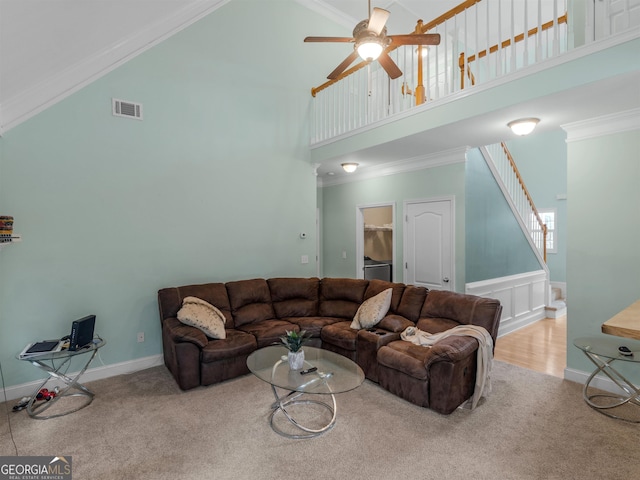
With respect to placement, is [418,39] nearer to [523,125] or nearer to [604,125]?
[523,125]

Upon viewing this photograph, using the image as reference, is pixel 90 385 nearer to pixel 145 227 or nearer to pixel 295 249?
pixel 145 227

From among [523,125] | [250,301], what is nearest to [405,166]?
[523,125]

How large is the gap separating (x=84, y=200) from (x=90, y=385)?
1.92m

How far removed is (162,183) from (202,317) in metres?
1.72

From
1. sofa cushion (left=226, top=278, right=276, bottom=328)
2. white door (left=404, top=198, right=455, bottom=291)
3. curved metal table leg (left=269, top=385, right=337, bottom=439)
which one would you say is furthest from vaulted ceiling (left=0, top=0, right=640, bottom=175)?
curved metal table leg (left=269, top=385, right=337, bottom=439)

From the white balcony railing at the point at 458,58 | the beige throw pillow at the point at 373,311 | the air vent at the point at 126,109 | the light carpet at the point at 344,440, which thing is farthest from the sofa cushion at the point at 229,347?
the white balcony railing at the point at 458,58

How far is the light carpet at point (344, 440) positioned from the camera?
7.22 ft

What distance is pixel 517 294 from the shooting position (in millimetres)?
5551

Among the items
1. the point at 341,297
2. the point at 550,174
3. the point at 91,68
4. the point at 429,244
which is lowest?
the point at 341,297

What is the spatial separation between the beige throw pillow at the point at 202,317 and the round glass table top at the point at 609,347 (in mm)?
A: 3440

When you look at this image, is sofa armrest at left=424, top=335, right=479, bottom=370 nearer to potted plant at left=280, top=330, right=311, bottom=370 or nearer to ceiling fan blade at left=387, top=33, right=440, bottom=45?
potted plant at left=280, top=330, right=311, bottom=370

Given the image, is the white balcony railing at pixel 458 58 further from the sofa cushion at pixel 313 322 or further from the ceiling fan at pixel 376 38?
the sofa cushion at pixel 313 322

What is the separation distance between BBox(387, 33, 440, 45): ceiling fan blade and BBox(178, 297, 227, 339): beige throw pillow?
315 cm

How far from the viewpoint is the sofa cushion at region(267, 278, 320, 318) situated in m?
4.59
